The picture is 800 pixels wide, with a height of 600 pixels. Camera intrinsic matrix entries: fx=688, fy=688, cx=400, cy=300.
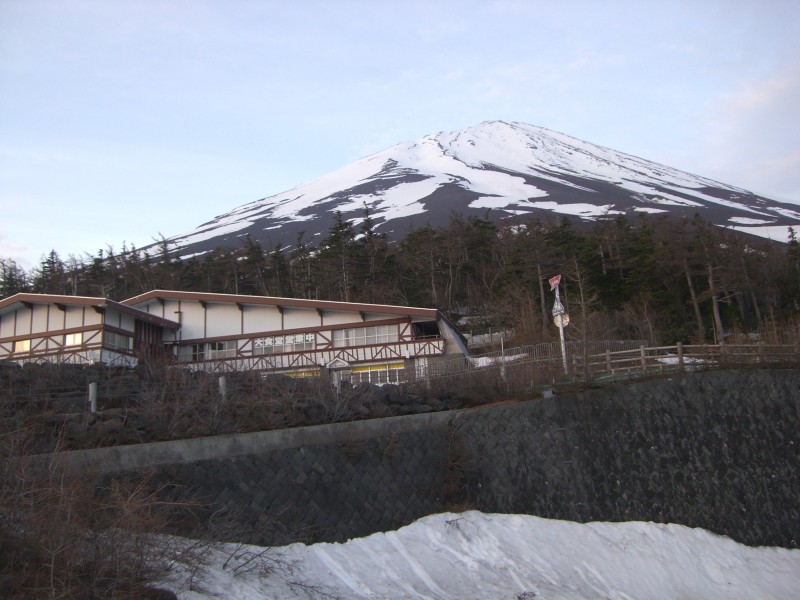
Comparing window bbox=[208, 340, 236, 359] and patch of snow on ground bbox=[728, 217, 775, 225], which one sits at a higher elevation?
patch of snow on ground bbox=[728, 217, 775, 225]

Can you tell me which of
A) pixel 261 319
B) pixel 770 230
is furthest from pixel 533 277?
pixel 770 230

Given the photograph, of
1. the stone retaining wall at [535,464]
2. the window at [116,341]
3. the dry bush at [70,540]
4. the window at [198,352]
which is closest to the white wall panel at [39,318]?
the window at [116,341]

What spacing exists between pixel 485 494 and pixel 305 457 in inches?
147

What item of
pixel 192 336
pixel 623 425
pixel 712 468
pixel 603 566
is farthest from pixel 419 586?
pixel 192 336

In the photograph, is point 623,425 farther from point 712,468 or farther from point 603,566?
point 603,566

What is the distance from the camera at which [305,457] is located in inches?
478

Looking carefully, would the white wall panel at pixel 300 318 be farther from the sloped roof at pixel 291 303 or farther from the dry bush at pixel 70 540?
the dry bush at pixel 70 540

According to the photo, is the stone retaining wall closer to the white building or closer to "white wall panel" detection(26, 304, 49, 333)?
the white building

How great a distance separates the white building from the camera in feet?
89.5

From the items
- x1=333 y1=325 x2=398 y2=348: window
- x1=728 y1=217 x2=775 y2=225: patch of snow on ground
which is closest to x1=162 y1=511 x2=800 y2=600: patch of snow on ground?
x1=333 y1=325 x2=398 y2=348: window

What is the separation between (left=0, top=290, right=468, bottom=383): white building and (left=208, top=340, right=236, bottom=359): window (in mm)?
45

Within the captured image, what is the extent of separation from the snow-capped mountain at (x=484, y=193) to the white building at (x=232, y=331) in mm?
50563

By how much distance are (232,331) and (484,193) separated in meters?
91.5

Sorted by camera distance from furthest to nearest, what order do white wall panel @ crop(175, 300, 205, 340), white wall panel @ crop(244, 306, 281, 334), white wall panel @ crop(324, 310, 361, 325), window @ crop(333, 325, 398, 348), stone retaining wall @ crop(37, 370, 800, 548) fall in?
white wall panel @ crop(175, 300, 205, 340)
white wall panel @ crop(244, 306, 281, 334)
white wall panel @ crop(324, 310, 361, 325)
window @ crop(333, 325, 398, 348)
stone retaining wall @ crop(37, 370, 800, 548)
